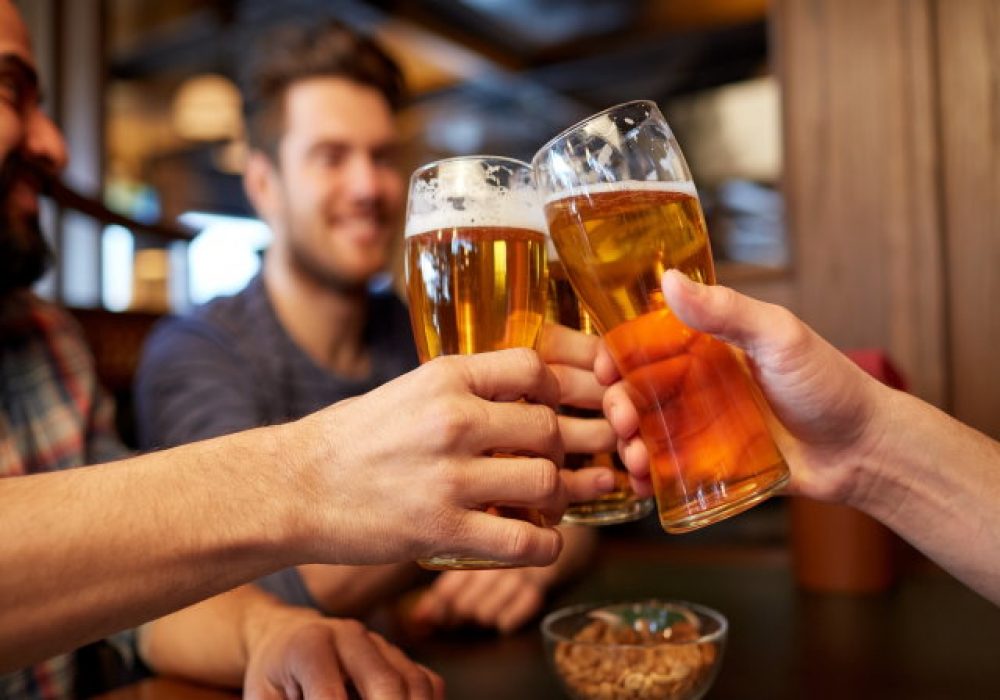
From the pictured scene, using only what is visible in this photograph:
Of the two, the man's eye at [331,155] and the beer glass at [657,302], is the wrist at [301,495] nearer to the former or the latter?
the beer glass at [657,302]

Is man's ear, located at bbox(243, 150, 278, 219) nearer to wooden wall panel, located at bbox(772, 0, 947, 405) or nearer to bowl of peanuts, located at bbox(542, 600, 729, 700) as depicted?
wooden wall panel, located at bbox(772, 0, 947, 405)

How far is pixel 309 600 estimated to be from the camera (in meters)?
1.23

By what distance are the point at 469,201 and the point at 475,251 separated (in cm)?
5

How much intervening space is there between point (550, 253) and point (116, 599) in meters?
0.53

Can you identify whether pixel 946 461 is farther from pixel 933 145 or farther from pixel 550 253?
pixel 933 145

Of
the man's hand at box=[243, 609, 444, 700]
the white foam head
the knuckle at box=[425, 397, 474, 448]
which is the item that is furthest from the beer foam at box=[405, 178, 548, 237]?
the man's hand at box=[243, 609, 444, 700]

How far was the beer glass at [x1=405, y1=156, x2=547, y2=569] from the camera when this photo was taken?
79cm

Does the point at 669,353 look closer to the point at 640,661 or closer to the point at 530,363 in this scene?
the point at 530,363

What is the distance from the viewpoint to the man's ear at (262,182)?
2078 millimetres

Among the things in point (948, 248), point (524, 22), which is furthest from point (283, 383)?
point (524, 22)

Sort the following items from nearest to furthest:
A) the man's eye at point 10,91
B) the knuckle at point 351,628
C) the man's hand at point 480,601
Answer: the knuckle at point 351,628 → the man's hand at point 480,601 → the man's eye at point 10,91

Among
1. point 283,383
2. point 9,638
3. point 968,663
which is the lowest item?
point 968,663

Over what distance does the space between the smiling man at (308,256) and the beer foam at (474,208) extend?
0.93 metres

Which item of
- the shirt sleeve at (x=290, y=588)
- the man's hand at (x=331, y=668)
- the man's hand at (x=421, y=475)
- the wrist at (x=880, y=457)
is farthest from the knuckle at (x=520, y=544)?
the shirt sleeve at (x=290, y=588)
